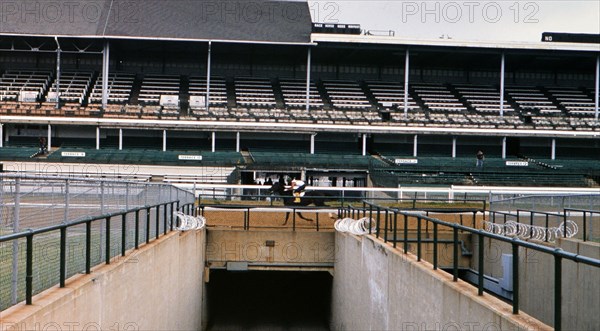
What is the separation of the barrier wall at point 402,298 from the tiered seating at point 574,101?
130ft

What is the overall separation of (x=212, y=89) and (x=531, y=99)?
85.3ft

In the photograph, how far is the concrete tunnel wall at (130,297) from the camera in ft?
21.6

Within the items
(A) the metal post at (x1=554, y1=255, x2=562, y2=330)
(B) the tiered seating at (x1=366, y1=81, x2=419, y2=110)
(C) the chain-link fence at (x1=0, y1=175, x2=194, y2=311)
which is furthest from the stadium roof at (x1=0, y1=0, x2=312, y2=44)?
(A) the metal post at (x1=554, y1=255, x2=562, y2=330)

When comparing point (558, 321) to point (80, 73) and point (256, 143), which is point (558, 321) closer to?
point (256, 143)

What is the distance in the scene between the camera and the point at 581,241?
51.1 feet

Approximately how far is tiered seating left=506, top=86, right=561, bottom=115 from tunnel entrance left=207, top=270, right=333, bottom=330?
31.7 metres

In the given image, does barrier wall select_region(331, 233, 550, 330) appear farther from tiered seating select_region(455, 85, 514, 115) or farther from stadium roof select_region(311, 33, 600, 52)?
tiered seating select_region(455, 85, 514, 115)

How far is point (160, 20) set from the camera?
51562mm

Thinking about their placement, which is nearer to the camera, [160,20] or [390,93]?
[160,20]

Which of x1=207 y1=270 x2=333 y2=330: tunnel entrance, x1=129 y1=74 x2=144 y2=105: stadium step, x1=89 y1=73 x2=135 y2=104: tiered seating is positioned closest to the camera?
x1=207 y1=270 x2=333 y2=330: tunnel entrance

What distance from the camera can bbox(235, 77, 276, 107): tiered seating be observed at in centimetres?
5044

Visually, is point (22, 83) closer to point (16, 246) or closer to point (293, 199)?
point (293, 199)

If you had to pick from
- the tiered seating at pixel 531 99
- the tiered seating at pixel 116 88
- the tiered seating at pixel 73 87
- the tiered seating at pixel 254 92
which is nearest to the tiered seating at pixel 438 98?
the tiered seating at pixel 531 99

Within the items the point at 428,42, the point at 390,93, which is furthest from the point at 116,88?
the point at 428,42
